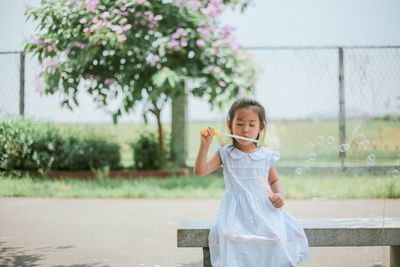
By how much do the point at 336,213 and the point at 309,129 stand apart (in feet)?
8.90

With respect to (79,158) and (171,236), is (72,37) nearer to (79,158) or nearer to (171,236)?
(79,158)

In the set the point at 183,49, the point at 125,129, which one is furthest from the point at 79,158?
the point at 183,49

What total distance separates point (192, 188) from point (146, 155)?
1.49 metres

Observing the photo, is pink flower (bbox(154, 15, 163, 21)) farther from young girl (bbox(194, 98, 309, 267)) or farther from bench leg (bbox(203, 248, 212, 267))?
bench leg (bbox(203, 248, 212, 267))

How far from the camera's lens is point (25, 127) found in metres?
4.22

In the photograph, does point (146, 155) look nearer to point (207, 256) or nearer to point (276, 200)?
point (207, 256)

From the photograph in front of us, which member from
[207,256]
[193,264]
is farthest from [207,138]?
[193,264]

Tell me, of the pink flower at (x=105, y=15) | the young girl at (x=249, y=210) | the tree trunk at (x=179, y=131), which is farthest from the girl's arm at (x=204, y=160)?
the tree trunk at (x=179, y=131)

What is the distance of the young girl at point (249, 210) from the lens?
2.01 m

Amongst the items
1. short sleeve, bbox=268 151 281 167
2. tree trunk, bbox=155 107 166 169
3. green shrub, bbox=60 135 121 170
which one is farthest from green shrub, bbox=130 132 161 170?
short sleeve, bbox=268 151 281 167

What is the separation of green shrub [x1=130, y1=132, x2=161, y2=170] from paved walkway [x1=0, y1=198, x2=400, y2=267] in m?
1.76

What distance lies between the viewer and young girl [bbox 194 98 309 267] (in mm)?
2010

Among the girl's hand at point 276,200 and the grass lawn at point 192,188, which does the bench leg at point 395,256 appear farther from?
the grass lawn at point 192,188

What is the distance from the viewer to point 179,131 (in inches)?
297
